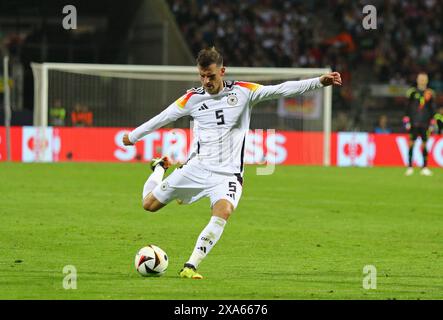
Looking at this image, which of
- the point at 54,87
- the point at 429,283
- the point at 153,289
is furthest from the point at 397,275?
the point at 54,87

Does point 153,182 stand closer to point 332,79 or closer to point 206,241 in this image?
point 206,241

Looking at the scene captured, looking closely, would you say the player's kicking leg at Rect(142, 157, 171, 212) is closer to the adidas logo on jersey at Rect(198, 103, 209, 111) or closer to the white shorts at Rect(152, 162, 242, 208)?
the white shorts at Rect(152, 162, 242, 208)

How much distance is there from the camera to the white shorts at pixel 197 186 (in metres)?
10.2

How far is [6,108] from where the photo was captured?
96.7 feet

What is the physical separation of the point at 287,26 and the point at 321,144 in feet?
33.5

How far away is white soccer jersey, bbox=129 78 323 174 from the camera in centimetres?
1027

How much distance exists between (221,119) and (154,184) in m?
1.00

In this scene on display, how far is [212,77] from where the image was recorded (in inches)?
396

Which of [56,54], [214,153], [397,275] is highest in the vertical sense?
[56,54]

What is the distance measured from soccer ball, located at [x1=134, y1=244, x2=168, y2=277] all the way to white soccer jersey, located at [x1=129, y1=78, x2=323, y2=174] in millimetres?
981

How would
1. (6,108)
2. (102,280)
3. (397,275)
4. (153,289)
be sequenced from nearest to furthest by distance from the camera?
(153,289) → (102,280) → (397,275) → (6,108)

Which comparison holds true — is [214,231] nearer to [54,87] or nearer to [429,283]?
[429,283]

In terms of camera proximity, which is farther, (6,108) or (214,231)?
(6,108)

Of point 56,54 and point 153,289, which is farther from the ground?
point 56,54
